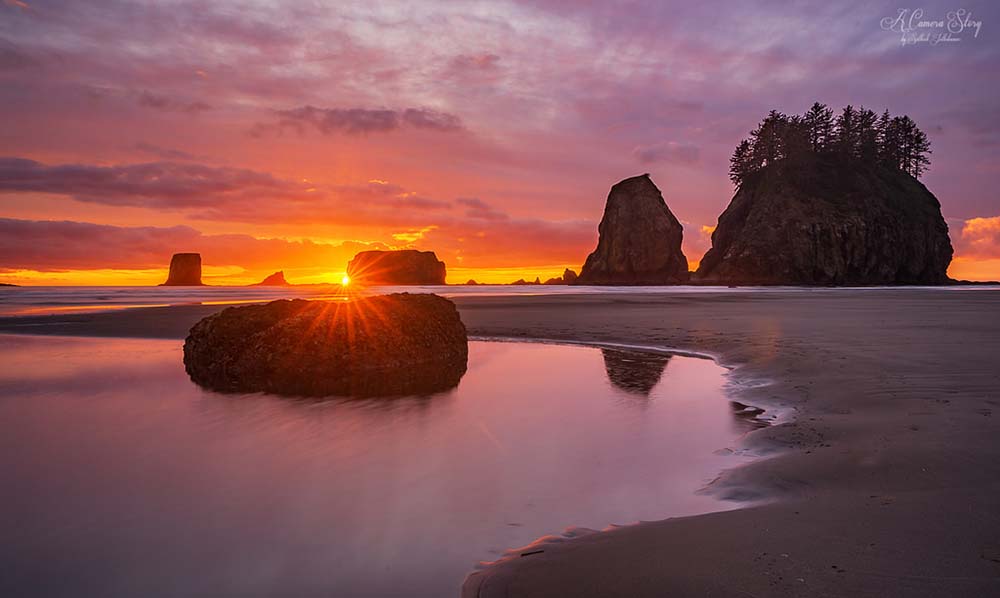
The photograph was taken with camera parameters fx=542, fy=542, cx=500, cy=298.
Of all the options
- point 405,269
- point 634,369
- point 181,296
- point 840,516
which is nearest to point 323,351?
point 634,369

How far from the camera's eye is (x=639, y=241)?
11000 cm

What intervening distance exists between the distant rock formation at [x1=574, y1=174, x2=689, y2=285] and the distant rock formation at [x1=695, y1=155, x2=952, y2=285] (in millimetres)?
21726

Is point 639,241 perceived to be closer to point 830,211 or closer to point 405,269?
point 830,211

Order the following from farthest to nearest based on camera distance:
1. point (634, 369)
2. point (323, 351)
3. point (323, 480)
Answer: point (634, 369)
point (323, 351)
point (323, 480)

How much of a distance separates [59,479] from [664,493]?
4.87 meters

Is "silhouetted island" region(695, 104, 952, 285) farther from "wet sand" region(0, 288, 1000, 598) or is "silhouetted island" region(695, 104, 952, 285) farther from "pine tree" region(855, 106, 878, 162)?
"wet sand" region(0, 288, 1000, 598)

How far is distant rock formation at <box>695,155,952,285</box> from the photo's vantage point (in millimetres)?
74312

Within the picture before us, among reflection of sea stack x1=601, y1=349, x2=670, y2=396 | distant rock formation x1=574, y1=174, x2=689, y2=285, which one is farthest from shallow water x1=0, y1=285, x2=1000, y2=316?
distant rock formation x1=574, y1=174, x2=689, y2=285

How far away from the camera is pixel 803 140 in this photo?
84.6 metres

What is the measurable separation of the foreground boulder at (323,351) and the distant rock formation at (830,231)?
73855mm

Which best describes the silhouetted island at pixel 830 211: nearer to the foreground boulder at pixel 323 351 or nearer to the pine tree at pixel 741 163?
the pine tree at pixel 741 163

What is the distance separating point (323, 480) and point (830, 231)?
85101mm

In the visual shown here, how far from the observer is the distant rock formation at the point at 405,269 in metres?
166

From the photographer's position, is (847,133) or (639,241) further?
(639,241)
